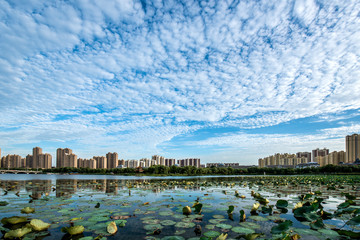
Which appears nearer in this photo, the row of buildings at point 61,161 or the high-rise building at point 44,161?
the row of buildings at point 61,161

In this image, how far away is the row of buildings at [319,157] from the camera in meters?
98.2

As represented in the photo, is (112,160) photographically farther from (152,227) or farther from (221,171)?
(152,227)

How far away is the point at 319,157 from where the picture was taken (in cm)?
13262

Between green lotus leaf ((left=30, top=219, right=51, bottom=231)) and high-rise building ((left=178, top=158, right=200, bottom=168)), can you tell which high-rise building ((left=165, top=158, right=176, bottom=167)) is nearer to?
high-rise building ((left=178, top=158, right=200, bottom=168))

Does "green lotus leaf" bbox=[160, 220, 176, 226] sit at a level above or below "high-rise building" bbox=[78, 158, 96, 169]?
above

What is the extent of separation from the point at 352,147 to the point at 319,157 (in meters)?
36.3

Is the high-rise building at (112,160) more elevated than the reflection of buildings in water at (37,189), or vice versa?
the reflection of buildings in water at (37,189)

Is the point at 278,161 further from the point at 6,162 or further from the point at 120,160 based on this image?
the point at 6,162

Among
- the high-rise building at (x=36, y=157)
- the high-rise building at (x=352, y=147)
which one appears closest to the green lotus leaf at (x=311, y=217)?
the high-rise building at (x=352, y=147)

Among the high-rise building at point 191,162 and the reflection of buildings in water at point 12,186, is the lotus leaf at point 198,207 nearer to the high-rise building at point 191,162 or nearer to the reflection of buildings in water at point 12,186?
the reflection of buildings in water at point 12,186

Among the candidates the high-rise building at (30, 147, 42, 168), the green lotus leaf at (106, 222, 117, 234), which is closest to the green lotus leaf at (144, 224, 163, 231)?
the green lotus leaf at (106, 222, 117, 234)

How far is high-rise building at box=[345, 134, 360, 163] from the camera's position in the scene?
3799 inches

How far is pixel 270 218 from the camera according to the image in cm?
600

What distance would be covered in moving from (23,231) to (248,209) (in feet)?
21.9
